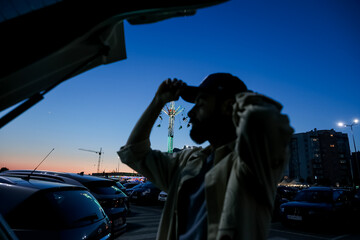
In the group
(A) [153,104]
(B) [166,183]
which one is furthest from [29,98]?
(B) [166,183]

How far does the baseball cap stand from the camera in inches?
49.3

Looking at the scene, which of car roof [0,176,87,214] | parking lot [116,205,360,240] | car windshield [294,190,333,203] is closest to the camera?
car roof [0,176,87,214]

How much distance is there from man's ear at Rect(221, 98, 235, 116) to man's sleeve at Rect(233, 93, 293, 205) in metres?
0.27

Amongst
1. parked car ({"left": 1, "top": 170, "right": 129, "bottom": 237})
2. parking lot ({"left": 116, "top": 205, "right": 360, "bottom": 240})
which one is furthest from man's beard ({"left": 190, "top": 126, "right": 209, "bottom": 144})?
parking lot ({"left": 116, "top": 205, "right": 360, "bottom": 240})

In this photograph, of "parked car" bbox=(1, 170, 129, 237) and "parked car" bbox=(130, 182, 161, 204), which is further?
"parked car" bbox=(130, 182, 161, 204)

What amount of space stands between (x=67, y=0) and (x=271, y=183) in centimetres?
117

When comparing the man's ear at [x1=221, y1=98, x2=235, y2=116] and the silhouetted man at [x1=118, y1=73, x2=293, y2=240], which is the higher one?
the man's ear at [x1=221, y1=98, x2=235, y2=116]

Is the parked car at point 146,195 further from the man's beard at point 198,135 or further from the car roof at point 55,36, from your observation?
the car roof at point 55,36

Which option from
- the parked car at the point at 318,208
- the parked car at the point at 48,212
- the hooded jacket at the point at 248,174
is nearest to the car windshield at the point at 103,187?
the parked car at the point at 48,212

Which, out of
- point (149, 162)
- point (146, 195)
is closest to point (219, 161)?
point (149, 162)

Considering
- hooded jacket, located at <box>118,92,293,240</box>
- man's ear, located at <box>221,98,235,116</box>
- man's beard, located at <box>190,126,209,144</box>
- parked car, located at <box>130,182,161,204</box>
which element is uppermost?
man's ear, located at <box>221,98,235,116</box>

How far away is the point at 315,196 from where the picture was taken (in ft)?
29.0

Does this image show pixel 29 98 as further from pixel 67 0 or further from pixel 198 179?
pixel 198 179

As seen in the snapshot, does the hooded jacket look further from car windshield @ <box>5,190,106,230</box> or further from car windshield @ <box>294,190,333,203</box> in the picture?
car windshield @ <box>294,190,333,203</box>
